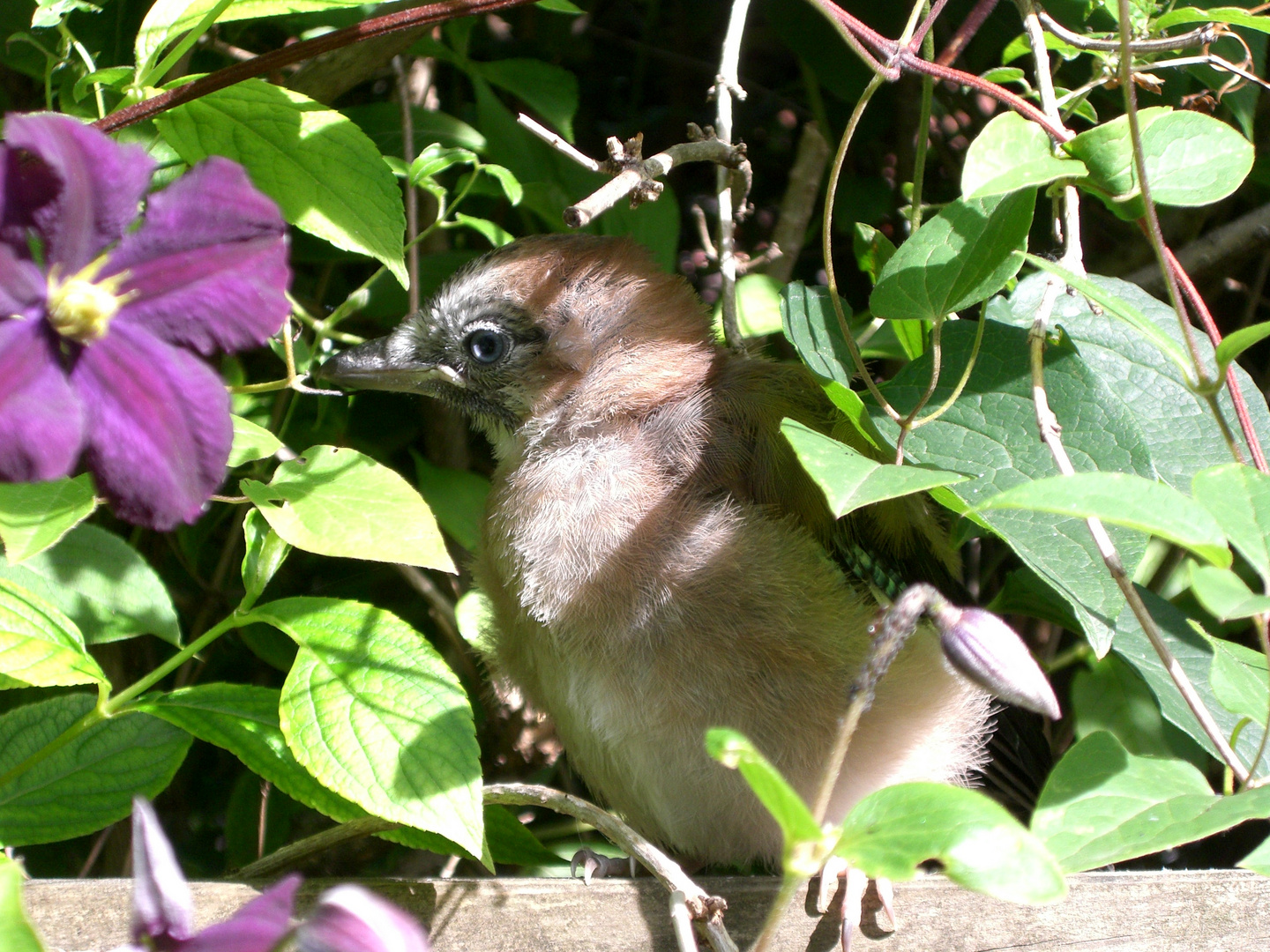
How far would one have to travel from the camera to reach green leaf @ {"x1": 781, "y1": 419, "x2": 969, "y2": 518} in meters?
1.06

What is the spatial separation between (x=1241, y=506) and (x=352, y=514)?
0.85 m

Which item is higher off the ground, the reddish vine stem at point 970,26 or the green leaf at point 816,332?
the reddish vine stem at point 970,26

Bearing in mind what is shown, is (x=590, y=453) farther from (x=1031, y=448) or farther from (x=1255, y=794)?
(x=1255, y=794)

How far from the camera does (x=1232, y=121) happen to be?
8.12 ft

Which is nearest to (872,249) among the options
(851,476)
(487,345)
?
(487,345)

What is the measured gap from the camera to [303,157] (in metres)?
1.46

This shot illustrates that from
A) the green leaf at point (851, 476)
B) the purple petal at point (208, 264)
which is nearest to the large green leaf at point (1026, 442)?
the green leaf at point (851, 476)

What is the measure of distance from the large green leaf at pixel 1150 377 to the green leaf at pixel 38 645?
1254mm

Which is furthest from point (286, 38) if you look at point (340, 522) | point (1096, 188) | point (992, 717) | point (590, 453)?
point (992, 717)

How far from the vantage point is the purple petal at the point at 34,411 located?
0.73 m

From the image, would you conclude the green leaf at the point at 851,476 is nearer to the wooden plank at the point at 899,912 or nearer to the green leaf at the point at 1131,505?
the green leaf at the point at 1131,505

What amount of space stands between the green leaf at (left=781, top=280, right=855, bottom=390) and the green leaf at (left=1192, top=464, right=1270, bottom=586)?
0.57m

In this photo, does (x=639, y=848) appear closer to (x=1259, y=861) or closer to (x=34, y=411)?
(x=1259, y=861)

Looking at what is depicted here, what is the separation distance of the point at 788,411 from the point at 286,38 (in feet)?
4.19
